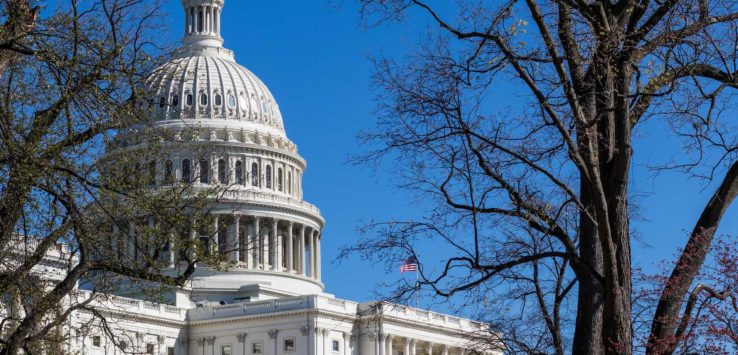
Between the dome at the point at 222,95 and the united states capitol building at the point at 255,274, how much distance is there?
169 mm

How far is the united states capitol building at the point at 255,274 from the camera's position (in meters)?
144

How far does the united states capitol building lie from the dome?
17 cm

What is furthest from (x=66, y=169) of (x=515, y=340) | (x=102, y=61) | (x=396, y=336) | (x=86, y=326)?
(x=396, y=336)

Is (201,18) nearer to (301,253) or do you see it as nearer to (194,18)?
(194,18)

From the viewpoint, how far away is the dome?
171500 millimetres

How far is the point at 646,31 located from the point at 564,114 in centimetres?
186

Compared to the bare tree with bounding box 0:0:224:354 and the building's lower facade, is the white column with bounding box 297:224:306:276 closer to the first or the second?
the building's lower facade

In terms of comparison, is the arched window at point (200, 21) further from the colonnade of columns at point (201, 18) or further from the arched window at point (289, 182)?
the arched window at point (289, 182)

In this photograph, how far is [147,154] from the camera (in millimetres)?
35062

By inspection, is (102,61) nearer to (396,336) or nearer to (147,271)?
(147,271)

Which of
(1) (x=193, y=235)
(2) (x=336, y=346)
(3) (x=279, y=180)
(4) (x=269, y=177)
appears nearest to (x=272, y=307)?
(2) (x=336, y=346)

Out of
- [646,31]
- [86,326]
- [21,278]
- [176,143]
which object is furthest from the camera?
[86,326]

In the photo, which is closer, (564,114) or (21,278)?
(564,114)

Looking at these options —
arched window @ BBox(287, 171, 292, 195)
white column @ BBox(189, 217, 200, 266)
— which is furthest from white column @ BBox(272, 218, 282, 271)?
white column @ BBox(189, 217, 200, 266)
